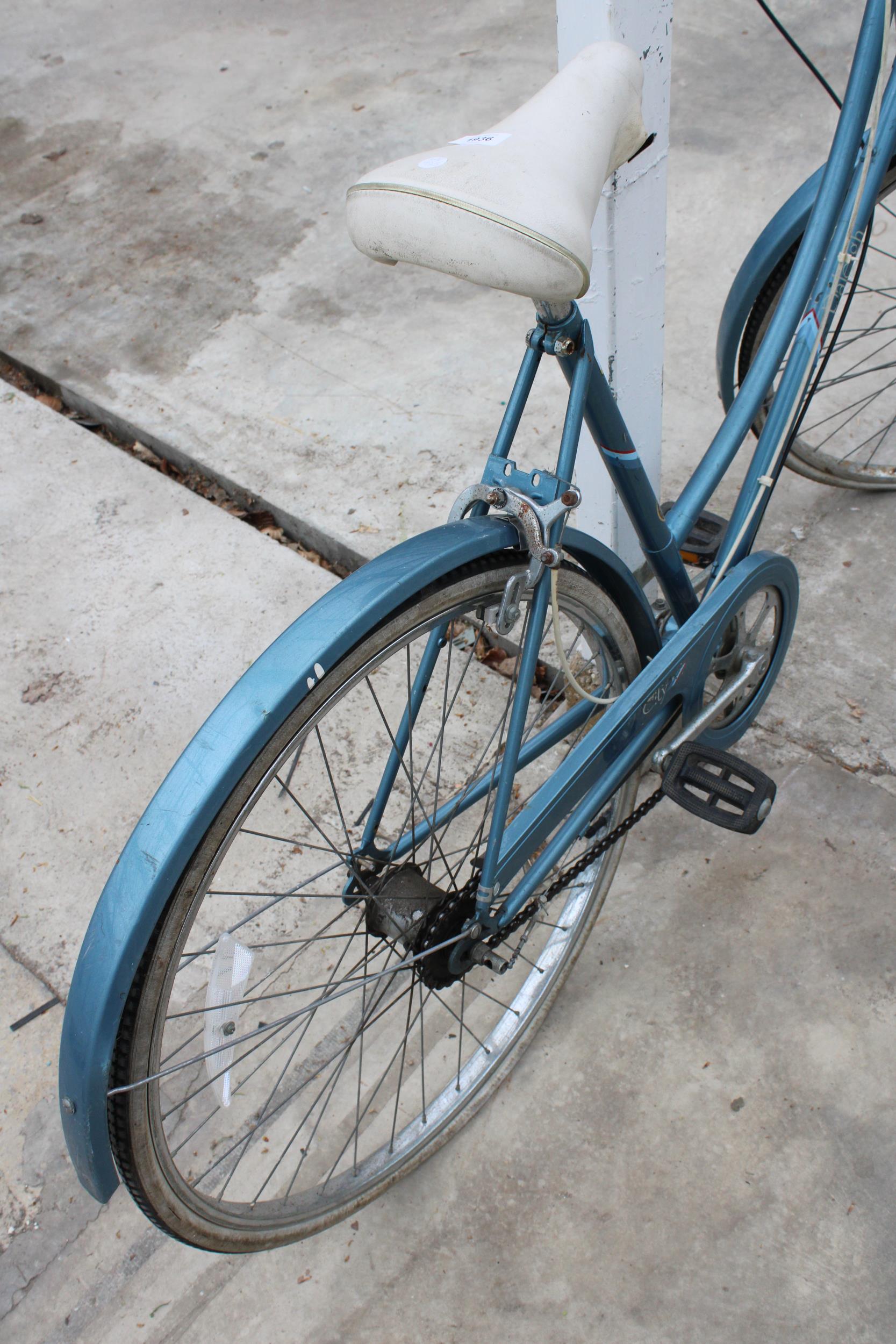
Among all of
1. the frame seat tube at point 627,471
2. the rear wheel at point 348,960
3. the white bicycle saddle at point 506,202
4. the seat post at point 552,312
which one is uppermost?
the white bicycle saddle at point 506,202

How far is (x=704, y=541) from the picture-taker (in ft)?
6.66

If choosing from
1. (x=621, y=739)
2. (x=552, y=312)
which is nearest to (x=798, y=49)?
(x=552, y=312)

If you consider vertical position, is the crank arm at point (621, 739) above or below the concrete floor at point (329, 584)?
above

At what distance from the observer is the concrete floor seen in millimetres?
1563

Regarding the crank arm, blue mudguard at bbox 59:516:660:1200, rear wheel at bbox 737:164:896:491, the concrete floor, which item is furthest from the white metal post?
blue mudguard at bbox 59:516:660:1200

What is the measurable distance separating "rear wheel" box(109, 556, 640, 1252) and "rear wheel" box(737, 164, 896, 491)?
0.70 meters

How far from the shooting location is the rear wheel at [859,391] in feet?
8.04

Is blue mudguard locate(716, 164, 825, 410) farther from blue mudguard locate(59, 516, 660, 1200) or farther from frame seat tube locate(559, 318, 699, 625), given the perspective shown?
blue mudguard locate(59, 516, 660, 1200)

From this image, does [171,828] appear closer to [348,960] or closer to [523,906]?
[523,906]

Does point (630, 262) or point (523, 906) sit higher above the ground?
point (630, 262)

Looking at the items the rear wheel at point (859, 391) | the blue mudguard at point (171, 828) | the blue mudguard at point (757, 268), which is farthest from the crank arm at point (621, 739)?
the rear wheel at point (859, 391)

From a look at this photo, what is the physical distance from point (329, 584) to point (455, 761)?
62cm

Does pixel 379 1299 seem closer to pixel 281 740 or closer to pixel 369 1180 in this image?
pixel 369 1180

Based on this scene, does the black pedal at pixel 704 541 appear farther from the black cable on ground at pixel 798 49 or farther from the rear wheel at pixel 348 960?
the black cable on ground at pixel 798 49
